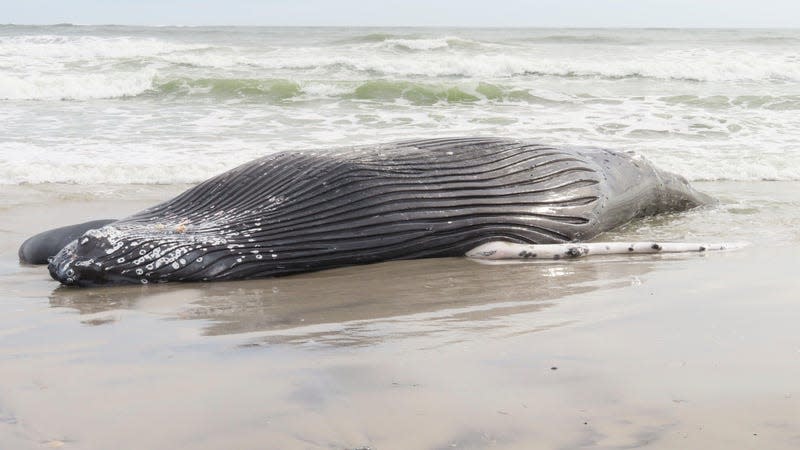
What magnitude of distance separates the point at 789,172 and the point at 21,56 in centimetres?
2384

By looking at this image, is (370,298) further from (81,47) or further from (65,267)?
(81,47)

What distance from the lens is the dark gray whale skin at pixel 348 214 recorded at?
6.25 metres

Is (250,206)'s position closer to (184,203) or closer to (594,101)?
(184,203)

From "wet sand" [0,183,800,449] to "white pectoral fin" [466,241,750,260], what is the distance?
0.96ft

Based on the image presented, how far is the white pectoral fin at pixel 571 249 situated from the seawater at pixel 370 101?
416 cm

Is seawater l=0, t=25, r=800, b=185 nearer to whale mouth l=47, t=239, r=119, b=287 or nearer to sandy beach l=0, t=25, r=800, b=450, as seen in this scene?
sandy beach l=0, t=25, r=800, b=450

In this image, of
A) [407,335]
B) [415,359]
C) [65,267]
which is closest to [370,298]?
[407,335]

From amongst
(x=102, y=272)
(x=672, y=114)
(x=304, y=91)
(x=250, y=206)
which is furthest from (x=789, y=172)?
(x=304, y=91)

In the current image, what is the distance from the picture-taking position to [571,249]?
697cm

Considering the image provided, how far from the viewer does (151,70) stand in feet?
77.4

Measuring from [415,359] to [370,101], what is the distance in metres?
14.9

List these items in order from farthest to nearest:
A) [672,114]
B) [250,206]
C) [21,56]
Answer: [21,56] → [672,114] → [250,206]

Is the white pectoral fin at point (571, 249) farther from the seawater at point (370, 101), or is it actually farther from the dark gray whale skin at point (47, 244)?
the seawater at point (370, 101)

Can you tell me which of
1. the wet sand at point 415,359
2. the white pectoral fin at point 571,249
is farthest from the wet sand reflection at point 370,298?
the white pectoral fin at point 571,249
